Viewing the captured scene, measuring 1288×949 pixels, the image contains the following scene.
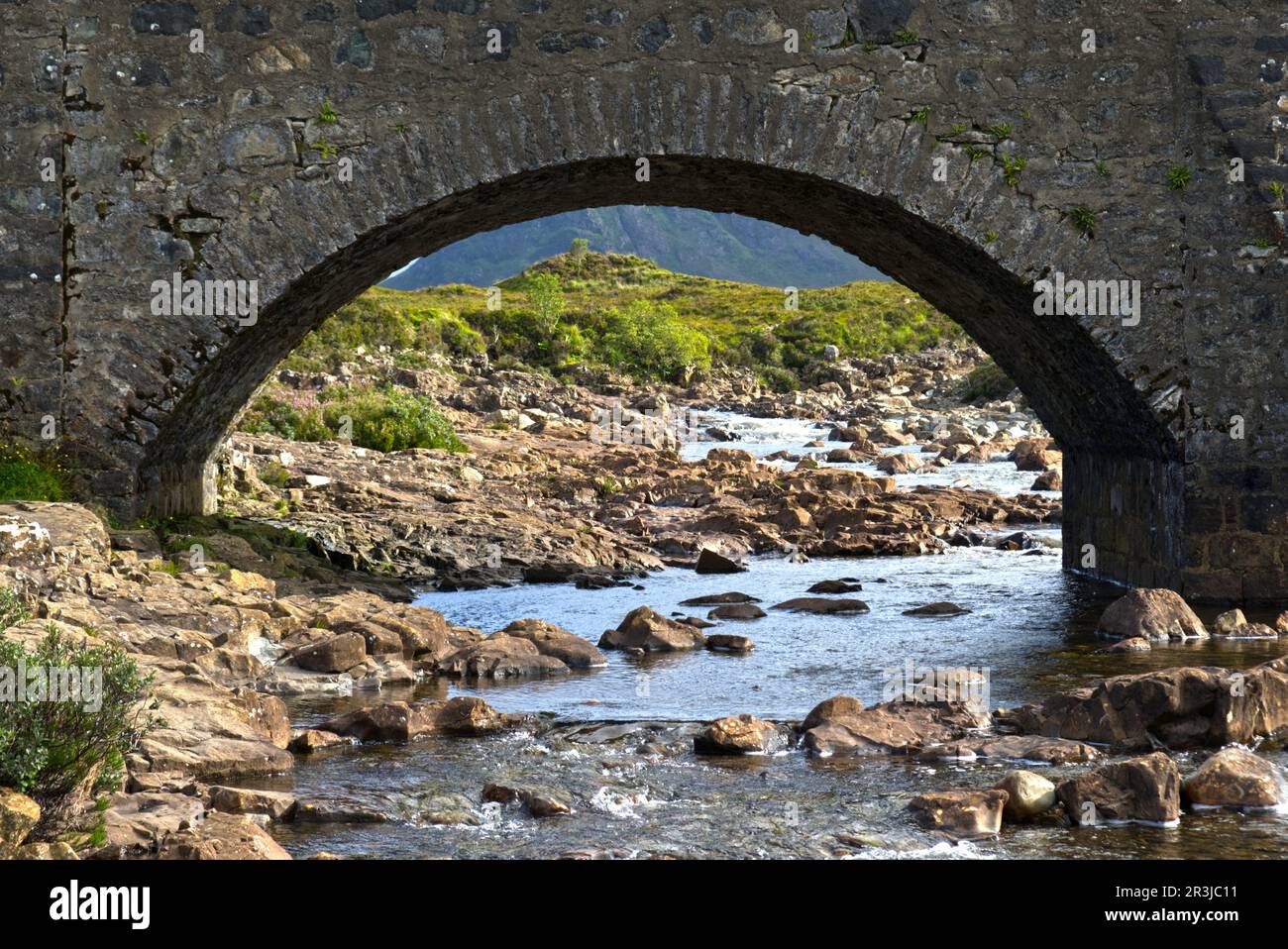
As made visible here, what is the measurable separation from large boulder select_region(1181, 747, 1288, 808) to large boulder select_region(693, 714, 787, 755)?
6.17 feet

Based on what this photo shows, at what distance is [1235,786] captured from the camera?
568 cm

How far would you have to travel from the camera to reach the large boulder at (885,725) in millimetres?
6719

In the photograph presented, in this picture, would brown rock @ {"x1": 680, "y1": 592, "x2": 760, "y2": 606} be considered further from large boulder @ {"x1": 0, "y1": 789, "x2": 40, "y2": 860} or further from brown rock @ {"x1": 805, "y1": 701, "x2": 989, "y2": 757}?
large boulder @ {"x1": 0, "y1": 789, "x2": 40, "y2": 860}

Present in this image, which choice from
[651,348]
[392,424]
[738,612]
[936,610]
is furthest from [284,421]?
[651,348]

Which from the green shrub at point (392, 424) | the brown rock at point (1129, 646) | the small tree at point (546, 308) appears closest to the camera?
the brown rock at point (1129, 646)

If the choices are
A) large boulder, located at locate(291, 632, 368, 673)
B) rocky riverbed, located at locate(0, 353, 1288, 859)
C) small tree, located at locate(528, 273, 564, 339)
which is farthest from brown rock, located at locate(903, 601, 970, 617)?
small tree, located at locate(528, 273, 564, 339)

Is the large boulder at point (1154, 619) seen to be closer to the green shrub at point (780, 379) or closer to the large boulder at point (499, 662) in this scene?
the large boulder at point (499, 662)

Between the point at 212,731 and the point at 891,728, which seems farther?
the point at 891,728

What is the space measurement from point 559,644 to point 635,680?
2.54 ft

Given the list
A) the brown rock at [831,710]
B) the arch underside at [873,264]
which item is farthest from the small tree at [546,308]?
the brown rock at [831,710]

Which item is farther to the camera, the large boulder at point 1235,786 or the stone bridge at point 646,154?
the stone bridge at point 646,154

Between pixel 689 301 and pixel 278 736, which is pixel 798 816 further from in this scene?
pixel 689 301

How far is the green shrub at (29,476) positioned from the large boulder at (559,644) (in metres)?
3.09

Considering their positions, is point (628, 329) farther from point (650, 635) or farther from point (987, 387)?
point (650, 635)
